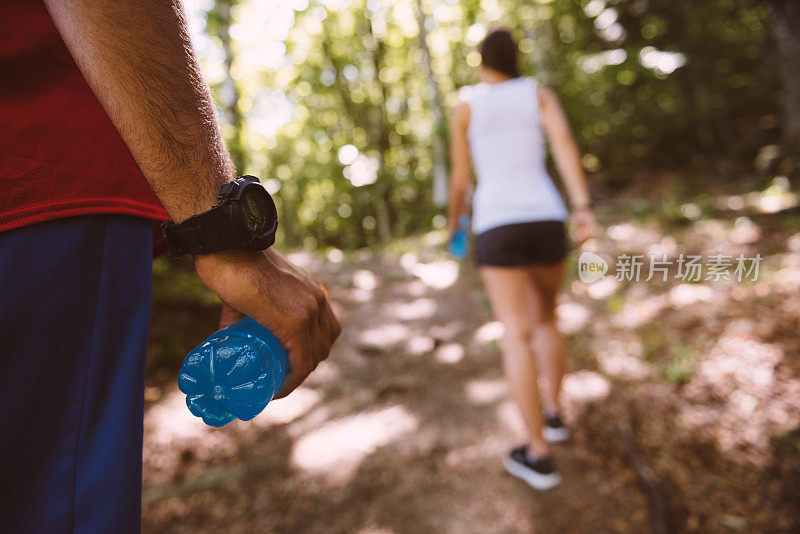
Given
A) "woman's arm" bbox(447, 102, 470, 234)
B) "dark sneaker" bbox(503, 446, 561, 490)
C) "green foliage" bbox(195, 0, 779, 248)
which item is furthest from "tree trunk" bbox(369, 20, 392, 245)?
"dark sneaker" bbox(503, 446, 561, 490)

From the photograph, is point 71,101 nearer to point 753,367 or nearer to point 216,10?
point 753,367

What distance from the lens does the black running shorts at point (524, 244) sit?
2.51m

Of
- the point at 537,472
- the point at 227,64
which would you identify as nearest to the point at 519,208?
the point at 537,472

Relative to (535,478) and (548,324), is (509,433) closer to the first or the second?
(535,478)

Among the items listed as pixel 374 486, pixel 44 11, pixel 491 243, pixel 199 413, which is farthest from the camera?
pixel 374 486

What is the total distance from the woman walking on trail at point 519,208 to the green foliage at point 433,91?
2.65 m

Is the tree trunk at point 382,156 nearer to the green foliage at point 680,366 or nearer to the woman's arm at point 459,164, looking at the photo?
the green foliage at point 680,366

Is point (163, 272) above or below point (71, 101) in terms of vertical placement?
below

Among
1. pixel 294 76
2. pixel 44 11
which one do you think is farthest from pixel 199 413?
pixel 294 76

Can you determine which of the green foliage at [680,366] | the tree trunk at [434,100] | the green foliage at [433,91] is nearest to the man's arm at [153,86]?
the green foliage at [680,366]

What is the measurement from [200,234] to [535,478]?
104 inches

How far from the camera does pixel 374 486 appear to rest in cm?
284

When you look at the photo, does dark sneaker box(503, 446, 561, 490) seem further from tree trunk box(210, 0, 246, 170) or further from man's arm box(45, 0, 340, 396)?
tree trunk box(210, 0, 246, 170)

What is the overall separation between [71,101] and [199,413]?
67 cm
